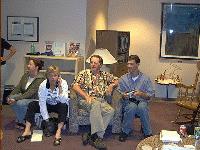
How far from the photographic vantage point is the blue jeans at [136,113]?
419cm

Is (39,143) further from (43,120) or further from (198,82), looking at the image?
(198,82)

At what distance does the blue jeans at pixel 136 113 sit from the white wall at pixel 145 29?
301cm

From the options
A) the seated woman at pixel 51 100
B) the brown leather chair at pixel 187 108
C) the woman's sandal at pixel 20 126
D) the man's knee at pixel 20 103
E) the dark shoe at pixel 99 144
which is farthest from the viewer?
the brown leather chair at pixel 187 108

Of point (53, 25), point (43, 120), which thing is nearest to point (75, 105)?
point (43, 120)

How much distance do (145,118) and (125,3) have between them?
358cm

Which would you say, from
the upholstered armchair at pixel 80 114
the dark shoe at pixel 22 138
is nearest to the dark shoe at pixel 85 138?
the upholstered armchair at pixel 80 114

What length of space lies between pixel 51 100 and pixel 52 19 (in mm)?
1877

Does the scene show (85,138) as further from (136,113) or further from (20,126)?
(20,126)

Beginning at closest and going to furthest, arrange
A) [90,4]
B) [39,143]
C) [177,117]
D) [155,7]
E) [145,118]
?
[39,143], [145,118], [177,117], [90,4], [155,7]

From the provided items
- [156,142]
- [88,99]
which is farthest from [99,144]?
[156,142]

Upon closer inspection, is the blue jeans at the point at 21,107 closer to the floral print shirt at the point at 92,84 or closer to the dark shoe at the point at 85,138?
the floral print shirt at the point at 92,84

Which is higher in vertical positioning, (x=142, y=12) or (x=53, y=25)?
(x=142, y=12)

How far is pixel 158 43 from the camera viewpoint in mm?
7094

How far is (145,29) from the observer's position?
7.12m
